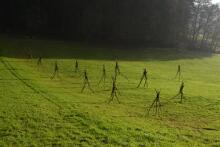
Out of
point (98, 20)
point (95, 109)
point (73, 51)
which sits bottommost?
point (95, 109)

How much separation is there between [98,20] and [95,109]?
1817 inches

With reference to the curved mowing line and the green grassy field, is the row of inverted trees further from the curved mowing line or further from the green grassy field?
the curved mowing line

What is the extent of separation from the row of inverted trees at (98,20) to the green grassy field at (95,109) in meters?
18.0

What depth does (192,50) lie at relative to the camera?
292ft

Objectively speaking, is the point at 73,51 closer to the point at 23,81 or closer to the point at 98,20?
the point at 98,20

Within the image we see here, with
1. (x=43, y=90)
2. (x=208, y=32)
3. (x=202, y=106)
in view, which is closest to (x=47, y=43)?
(x=43, y=90)

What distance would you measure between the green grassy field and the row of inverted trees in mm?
17993

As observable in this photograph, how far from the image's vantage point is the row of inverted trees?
6975cm

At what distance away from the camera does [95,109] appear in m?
27.6

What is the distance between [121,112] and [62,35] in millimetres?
45964

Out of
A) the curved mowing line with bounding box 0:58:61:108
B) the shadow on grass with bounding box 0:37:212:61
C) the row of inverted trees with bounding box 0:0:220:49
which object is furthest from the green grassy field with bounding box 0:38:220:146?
the row of inverted trees with bounding box 0:0:220:49

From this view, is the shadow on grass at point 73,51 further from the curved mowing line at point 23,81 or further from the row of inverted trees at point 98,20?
the curved mowing line at point 23,81

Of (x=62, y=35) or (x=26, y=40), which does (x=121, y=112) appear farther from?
(x=62, y=35)

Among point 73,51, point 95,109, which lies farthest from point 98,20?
point 95,109
